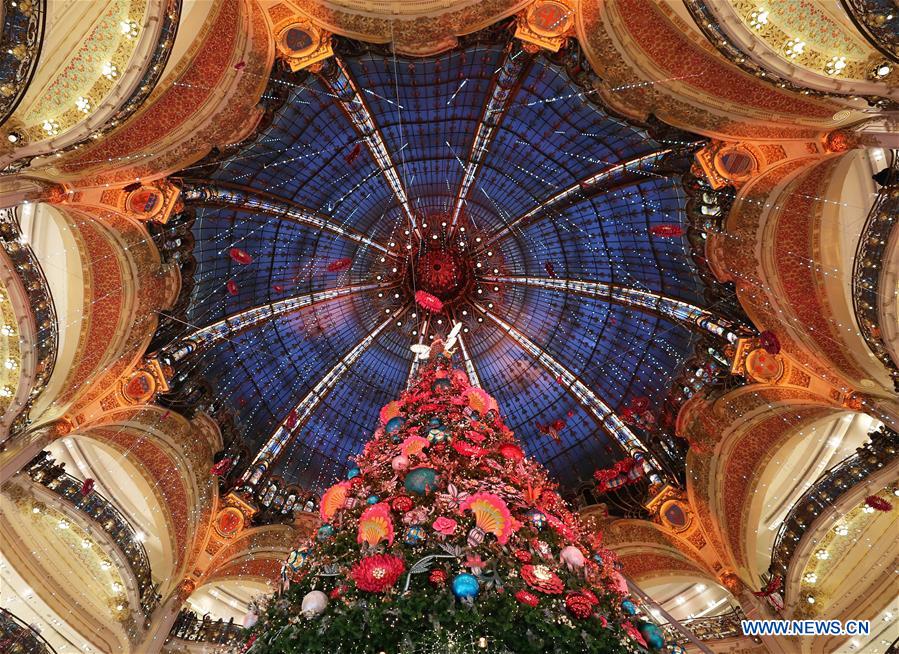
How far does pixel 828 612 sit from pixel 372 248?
61.0 ft

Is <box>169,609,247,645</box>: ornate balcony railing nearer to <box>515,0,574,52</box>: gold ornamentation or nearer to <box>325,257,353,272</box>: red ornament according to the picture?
<box>325,257,353,272</box>: red ornament

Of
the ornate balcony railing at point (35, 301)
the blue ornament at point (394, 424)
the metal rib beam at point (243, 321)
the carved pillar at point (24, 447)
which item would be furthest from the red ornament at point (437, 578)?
the metal rib beam at point (243, 321)

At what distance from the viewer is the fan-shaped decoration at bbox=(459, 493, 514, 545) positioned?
6012mm

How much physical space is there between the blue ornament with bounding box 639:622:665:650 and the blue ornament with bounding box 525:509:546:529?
5.24 feet

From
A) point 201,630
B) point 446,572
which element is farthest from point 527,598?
point 201,630

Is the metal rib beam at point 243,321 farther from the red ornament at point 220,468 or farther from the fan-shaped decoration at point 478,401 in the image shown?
the fan-shaped decoration at point 478,401

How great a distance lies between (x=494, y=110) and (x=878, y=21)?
33.2 feet

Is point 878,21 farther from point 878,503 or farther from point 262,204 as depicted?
point 262,204

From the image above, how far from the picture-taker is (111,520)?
1406cm

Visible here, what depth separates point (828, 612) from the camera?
1278cm

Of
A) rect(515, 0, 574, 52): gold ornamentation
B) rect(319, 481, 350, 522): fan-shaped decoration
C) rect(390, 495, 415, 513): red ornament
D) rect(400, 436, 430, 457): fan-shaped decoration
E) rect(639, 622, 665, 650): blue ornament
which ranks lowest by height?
rect(639, 622, 665, 650): blue ornament

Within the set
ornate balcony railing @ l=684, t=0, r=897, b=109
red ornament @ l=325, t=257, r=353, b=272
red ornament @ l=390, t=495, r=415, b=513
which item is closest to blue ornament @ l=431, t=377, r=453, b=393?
red ornament @ l=390, t=495, r=415, b=513

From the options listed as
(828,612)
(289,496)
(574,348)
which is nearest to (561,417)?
(574,348)

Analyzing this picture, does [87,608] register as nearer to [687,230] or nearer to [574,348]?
[574,348]
